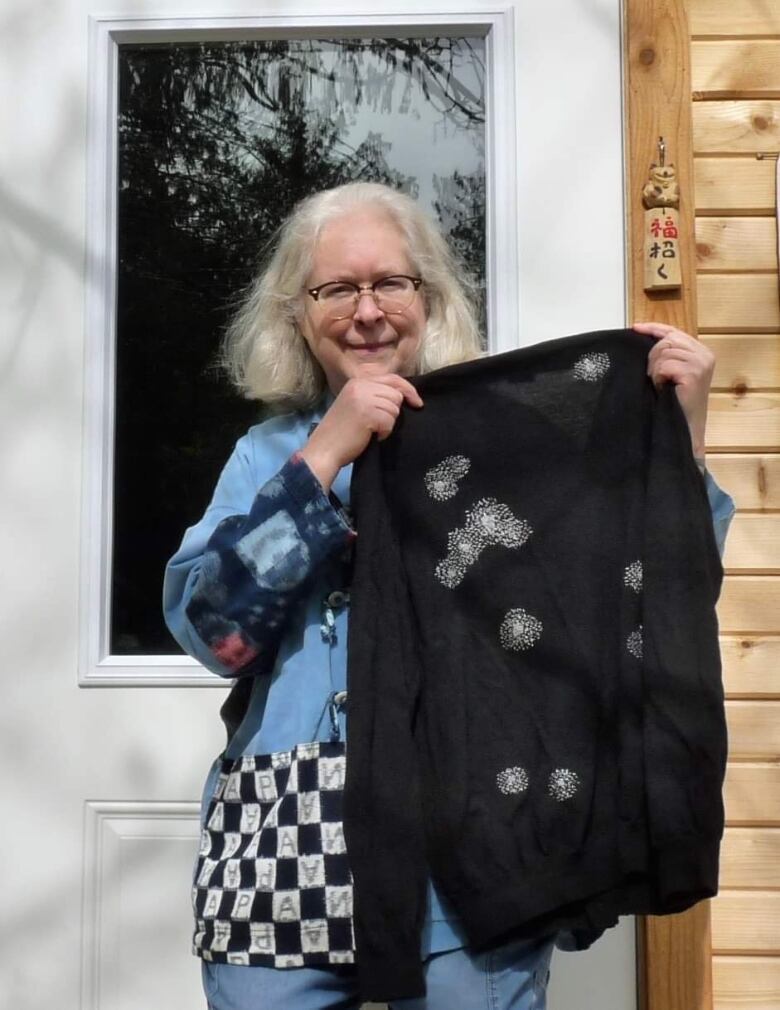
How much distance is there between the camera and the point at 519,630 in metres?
1.28

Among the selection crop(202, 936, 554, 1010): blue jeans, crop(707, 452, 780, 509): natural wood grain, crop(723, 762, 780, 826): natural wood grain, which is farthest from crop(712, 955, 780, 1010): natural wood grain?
crop(202, 936, 554, 1010): blue jeans

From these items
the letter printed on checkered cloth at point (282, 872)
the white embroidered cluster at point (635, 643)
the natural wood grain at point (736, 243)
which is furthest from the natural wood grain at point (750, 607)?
the letter printed on checkered cloth at point (282, 872)

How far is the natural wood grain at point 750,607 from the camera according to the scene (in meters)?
2.01

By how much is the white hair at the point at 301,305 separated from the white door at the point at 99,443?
2.17ft

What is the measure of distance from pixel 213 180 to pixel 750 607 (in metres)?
1.21

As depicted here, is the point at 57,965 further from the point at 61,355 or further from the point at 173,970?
the point at 61,355

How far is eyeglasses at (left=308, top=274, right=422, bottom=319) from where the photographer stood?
1.36 metres

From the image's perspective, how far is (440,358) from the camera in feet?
4.68

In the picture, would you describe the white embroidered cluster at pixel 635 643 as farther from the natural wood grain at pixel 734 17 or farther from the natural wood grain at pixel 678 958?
the natural wood grain at pixel 734 17

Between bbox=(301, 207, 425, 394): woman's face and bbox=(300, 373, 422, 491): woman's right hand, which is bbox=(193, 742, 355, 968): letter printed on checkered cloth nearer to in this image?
bbox=(300, 373, 422, 491): woman's right hand

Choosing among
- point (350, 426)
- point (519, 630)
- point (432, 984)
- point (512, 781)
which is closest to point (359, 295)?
point (350, 426)

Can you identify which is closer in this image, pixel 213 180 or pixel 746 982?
pixel 746 982

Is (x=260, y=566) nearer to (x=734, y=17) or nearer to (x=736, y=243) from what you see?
(x=736, y=243)

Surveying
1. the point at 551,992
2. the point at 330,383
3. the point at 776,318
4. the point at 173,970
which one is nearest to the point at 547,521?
the point at 330,383
